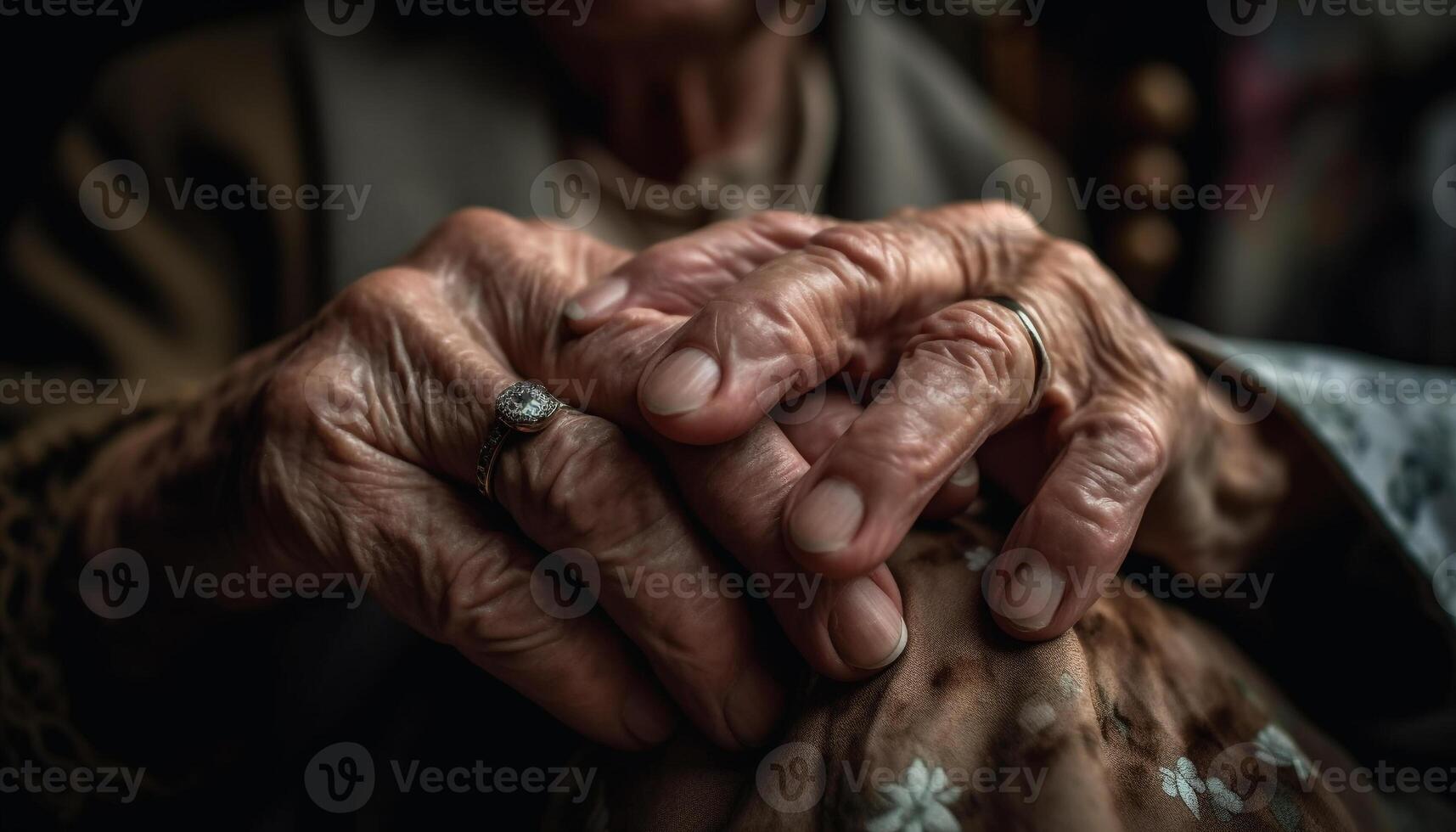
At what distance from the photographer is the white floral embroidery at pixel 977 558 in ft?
1.69

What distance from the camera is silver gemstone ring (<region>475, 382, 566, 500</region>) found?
0.50 metres

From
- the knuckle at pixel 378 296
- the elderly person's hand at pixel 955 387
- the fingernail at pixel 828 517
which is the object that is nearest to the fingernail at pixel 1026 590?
the elderly person's hand at pixel 955 387

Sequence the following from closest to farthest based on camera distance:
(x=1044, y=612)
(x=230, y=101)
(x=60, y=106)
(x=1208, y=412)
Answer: (x=1044, y=612)
(x=1208, y=412)
(x=230, y=101)
(x=60, y=106)

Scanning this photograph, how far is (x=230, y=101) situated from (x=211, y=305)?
21 centimetres

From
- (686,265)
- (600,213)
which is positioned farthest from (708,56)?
(686,265)

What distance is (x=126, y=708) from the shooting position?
2.26 feet

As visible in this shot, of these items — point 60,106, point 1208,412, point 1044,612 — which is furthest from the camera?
point 60,106

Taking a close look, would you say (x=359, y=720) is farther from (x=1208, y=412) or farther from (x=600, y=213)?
(x=1208, y=412)

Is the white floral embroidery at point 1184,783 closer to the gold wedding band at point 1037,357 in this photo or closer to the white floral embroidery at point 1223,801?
the white floral embroidery at point 1223,801

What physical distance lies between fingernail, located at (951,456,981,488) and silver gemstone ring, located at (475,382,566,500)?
0.24 metres

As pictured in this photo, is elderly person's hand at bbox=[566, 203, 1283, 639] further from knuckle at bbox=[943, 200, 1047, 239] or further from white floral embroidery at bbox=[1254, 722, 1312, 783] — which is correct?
white floral embroidery at bbox=[1254, 722, 1312, 783]

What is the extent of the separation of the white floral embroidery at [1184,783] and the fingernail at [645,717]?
0.86 ft


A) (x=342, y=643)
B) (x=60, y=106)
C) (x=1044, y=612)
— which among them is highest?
(x=60, y=106)

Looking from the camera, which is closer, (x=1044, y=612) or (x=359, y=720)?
(x=1044, y=612)
